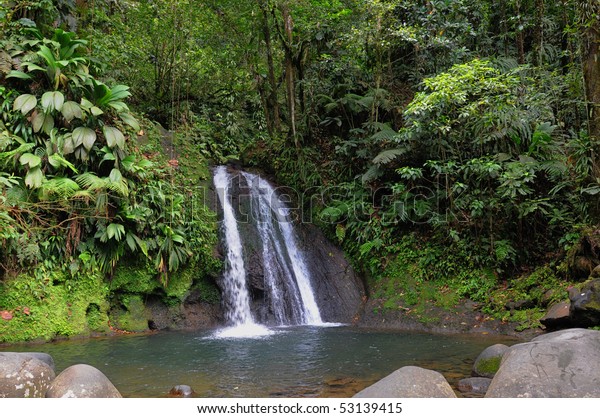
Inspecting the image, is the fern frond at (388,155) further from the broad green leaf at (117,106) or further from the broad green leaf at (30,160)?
the broad green leaf at (30,160)

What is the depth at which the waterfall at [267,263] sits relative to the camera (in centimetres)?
1084

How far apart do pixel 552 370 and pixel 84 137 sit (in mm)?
8716

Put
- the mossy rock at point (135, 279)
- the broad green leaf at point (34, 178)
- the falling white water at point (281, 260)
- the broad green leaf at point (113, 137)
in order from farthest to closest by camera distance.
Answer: the falling white water at point (281, 260) → the mossy rock at point (135, 279) → the broad green leaf at point (113, 137) → the broad green leaf at point (34, 178)

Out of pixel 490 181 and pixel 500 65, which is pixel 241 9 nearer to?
pixel 500 65

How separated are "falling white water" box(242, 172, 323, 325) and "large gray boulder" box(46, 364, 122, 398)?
634cm

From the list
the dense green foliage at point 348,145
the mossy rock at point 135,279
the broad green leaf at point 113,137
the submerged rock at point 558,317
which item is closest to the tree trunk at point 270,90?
the dense green foliage at point 348,145

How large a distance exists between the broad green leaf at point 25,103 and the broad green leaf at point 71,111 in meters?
0.53

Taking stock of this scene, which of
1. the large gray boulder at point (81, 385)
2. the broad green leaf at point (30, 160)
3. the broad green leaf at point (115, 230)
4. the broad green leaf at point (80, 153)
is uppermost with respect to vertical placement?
the broad green leaf at point (80, 153)

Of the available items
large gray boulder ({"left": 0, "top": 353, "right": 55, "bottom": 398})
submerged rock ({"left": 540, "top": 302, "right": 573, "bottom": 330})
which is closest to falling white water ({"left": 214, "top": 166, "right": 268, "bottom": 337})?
large gray boulder ({"left": 0, "top": 353, "right": 55, "bottom": 398})

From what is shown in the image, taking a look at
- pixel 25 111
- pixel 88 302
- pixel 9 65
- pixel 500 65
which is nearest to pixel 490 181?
pixel 500 65

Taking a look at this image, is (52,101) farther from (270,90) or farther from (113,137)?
(270,90)

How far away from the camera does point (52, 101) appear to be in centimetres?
933

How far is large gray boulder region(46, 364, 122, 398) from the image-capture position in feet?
14.3

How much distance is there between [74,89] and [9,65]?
50.2 inches
